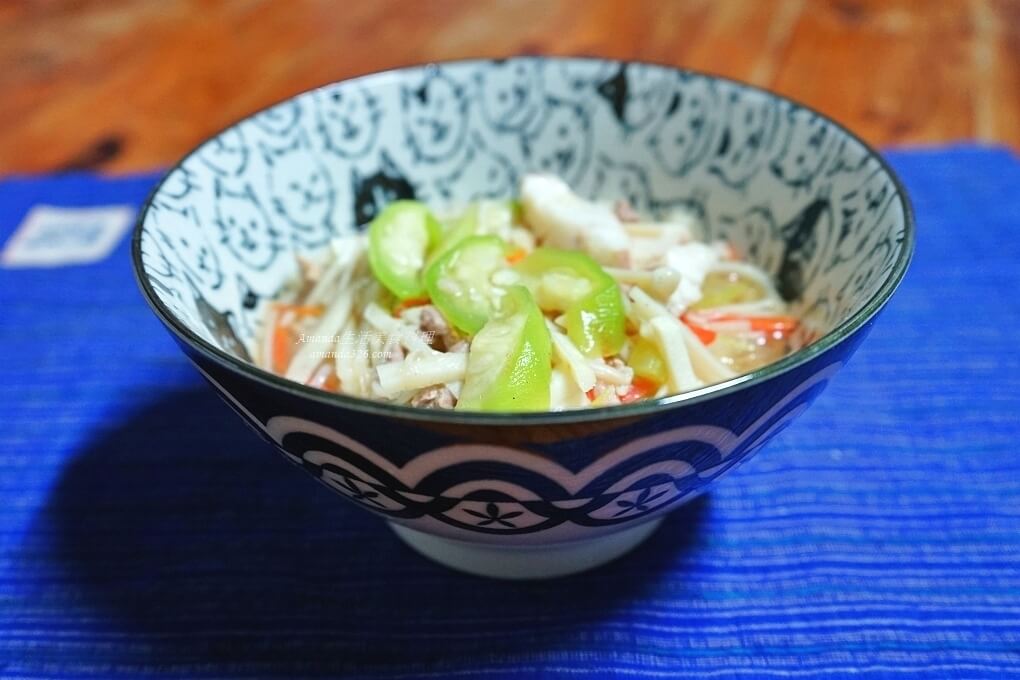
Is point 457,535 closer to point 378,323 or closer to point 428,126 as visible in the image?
point 378,323

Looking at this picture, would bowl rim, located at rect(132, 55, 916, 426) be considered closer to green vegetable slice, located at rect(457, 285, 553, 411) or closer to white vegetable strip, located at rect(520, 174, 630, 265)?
green vegetable slice, located at rect(457, 285, 553, 411)

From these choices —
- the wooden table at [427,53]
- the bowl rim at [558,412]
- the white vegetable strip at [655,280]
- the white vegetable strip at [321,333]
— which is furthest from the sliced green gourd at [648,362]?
the wooden table at [427,53]

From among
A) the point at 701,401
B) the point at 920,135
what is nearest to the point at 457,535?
the point at 701,401

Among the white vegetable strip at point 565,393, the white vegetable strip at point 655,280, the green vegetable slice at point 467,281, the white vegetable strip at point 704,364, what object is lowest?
the white vegetable strip at point 704,364

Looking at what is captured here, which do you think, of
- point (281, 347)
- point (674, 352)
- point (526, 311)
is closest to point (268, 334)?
point (281, 347)

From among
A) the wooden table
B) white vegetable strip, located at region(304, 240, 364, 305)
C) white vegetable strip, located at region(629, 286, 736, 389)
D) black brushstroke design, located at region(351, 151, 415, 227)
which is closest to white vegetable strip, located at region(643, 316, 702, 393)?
white vegetable strip, located at region(629, 286, 736, 389)

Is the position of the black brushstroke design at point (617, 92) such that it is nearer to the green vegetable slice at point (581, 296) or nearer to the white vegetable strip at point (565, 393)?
the green vegetable slice at point (581, 296)

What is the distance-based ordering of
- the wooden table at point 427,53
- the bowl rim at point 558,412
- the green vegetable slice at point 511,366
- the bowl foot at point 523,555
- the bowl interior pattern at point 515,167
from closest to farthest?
the bowl rim at point 558,412 < the green vegetable slice at point 511,366 < the bowl foot at point 523,555 < the bowl interior pattern at point 515,167 < the wooden table at point 427,53
